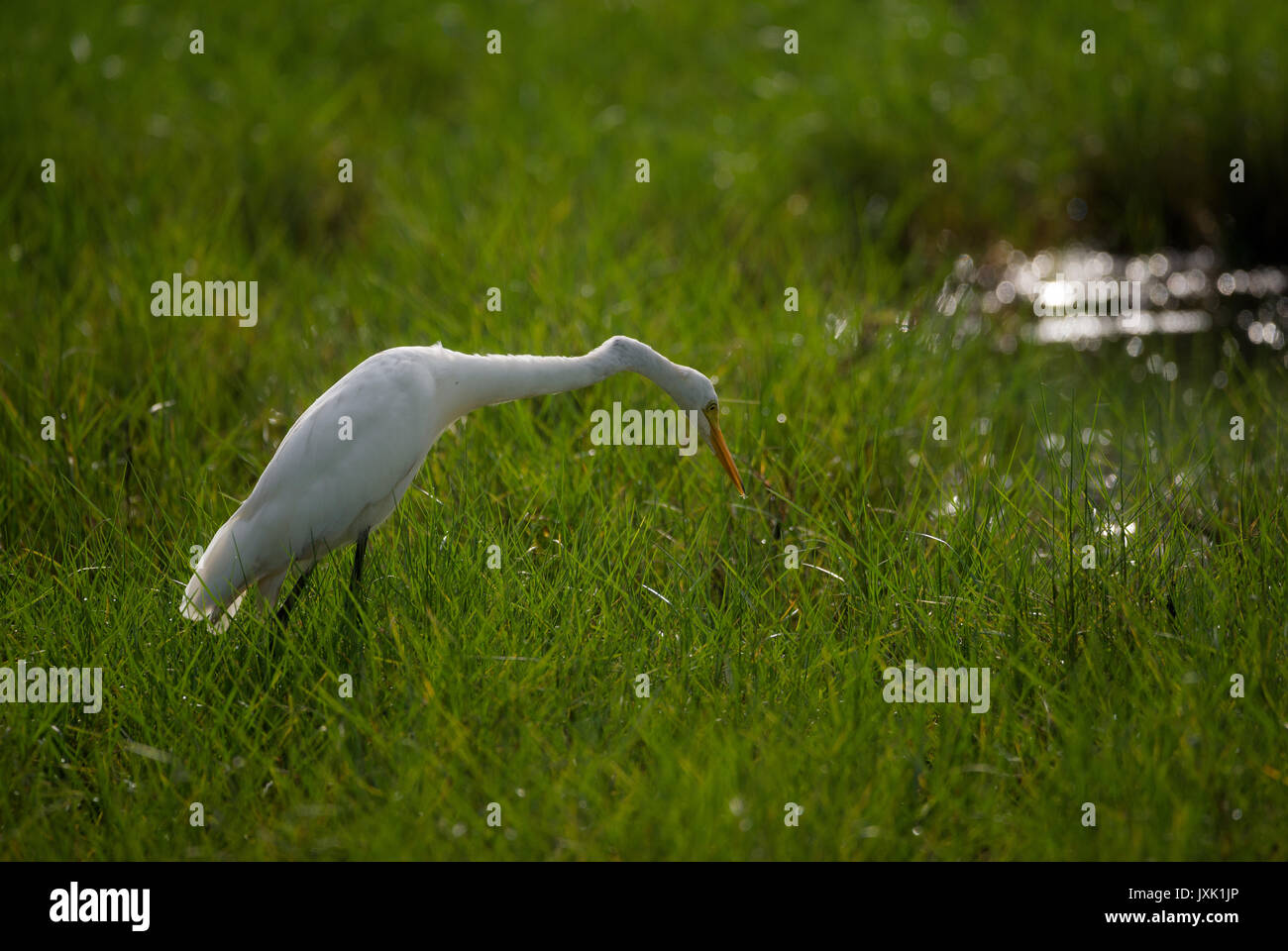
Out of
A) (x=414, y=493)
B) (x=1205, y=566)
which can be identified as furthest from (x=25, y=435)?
(x=1205, y=566)

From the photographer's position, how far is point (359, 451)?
3.89m

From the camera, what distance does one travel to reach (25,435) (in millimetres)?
4895

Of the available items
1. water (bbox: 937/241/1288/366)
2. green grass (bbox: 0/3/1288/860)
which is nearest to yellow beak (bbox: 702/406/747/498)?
green grass (bbox: 0/3/1288/860)

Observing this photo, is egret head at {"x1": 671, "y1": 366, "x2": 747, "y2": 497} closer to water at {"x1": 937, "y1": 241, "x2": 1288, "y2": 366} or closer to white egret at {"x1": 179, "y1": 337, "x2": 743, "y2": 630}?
white egret at {"x1": 179, "y1": 337, "x2": 743, "y2": 630}

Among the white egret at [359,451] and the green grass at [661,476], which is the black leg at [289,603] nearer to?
the white egret at [359,451]

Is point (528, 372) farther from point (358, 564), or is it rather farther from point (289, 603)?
point (289, 603)

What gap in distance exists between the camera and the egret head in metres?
4.09

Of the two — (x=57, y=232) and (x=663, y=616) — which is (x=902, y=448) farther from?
(x=57, y=232)

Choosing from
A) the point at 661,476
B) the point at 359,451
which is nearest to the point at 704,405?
the point at 661,476

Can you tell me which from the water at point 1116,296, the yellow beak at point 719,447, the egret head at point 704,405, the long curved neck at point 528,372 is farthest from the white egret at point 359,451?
the water at point 1116,296

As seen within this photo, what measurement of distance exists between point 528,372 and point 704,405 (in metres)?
0.59

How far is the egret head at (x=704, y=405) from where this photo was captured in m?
4.09

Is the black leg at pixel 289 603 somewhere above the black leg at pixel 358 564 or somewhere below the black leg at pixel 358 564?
below

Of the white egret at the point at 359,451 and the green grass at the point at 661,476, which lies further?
the white egret at the point at 359,451
